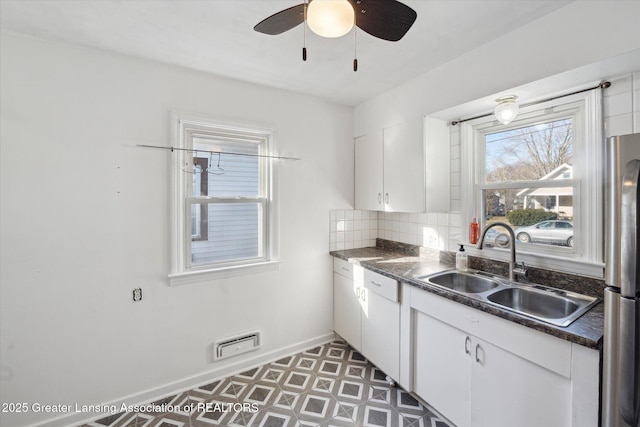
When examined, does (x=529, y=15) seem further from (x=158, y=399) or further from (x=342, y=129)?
(x=158, y=399)

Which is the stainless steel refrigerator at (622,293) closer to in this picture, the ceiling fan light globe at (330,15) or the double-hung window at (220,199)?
the ceiling fan light globe at (330,15)

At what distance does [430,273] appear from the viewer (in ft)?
6.56

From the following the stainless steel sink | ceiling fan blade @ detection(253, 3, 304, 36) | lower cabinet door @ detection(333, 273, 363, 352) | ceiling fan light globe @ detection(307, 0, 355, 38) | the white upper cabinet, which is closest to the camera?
ceiling fan light globe @ detection(307, 0, 355, 38)

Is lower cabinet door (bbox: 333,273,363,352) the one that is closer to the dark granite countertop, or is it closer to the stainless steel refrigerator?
the dark granite countertop

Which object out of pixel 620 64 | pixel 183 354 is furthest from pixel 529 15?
pixel 183 354

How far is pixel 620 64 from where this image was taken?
1322mm

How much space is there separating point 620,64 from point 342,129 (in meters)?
1.95

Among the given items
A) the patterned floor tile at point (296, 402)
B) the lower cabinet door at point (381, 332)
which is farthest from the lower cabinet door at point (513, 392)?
the lower cabinet door at point (381, 332)

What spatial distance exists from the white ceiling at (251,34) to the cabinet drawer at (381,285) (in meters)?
1.57

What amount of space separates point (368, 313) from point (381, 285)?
0.34 m

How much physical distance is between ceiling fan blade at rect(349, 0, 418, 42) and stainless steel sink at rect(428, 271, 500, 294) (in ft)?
4.92

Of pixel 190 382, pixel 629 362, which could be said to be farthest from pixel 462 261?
pixel 190 382

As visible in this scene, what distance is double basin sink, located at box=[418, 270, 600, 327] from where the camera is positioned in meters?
1.43

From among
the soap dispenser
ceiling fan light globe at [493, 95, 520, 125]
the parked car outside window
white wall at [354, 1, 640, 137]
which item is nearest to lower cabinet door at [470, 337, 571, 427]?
the soap dispenser
